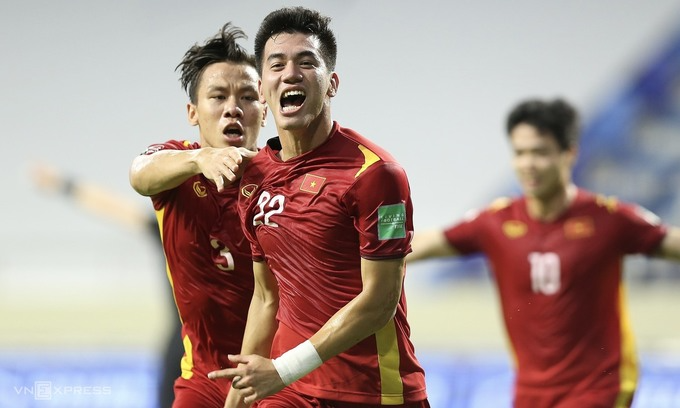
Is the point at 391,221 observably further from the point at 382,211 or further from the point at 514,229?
the point at 514,229

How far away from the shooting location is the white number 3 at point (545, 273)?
533 cm

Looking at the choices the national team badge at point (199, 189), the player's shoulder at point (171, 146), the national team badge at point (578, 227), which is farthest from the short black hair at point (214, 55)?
the national team badge at point (578, 227)

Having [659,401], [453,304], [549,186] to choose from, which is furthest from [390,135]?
[549,186]

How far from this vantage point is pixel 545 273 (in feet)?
17.6

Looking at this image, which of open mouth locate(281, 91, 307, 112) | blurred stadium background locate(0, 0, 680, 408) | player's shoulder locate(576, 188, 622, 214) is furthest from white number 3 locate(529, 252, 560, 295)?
blurred stadium background locate(0, 0, 680, 408)

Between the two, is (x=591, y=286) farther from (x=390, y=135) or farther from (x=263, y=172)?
(x=390, y=135)

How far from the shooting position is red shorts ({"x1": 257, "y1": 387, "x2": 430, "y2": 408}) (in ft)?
11.7

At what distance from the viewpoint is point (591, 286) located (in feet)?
17.3

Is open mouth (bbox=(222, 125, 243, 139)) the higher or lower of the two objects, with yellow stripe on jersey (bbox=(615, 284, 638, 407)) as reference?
higher

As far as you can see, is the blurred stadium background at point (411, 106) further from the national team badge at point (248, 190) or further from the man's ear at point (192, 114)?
the national team badge at point (248, 190)

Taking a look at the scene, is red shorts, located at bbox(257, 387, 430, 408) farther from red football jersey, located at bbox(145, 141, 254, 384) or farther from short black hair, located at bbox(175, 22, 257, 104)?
short black hair, located at bbox(175, 22, 257, 104)

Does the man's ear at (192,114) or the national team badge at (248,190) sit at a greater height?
the man's ear at (192,114)

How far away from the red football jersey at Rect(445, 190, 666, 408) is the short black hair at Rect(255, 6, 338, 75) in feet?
7.06

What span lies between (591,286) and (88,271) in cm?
1025
